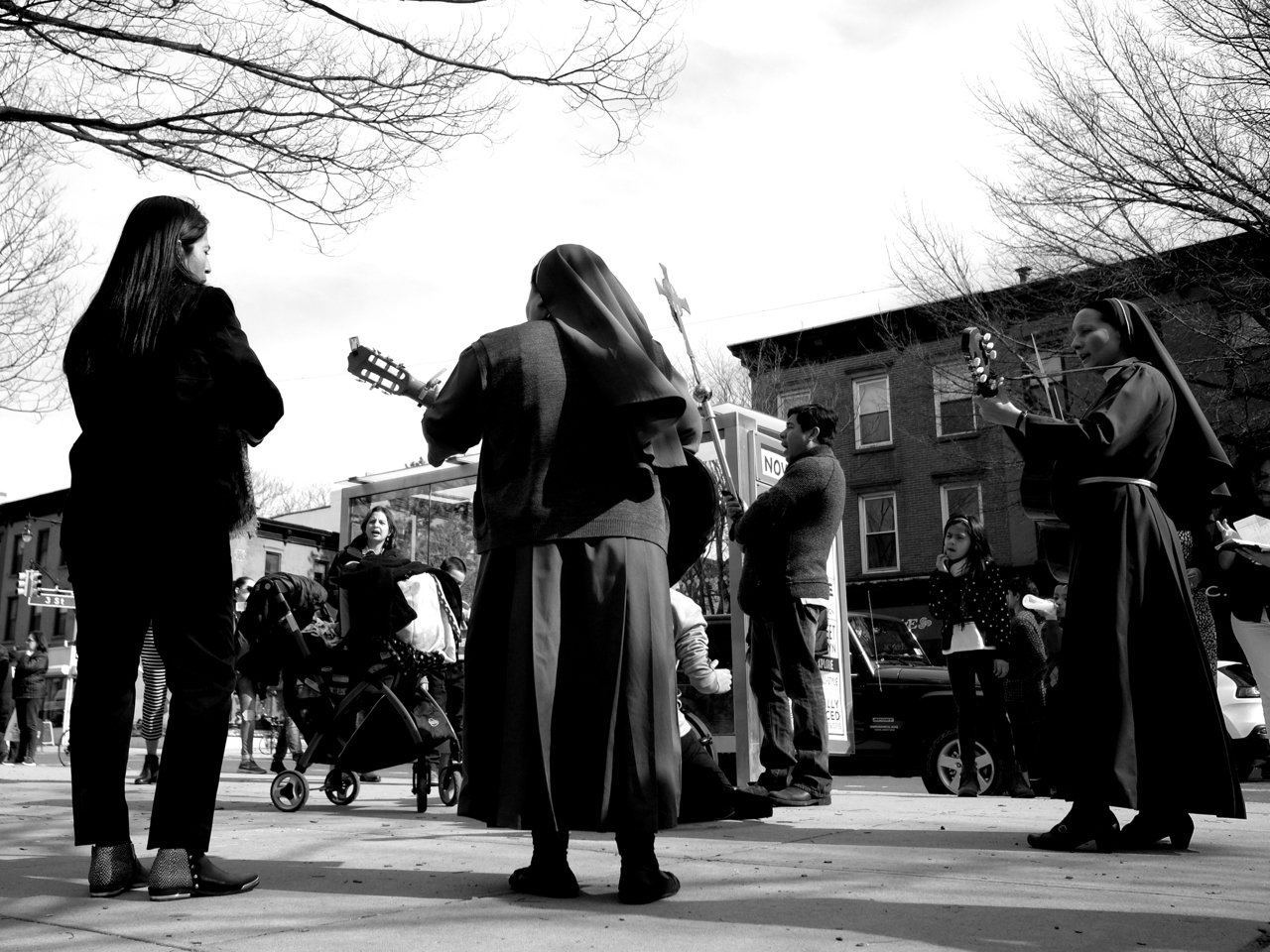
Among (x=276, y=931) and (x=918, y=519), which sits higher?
(x=918, y=519)

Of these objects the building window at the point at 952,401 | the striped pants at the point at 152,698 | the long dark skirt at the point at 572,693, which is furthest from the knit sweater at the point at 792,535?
the building window at the point at 952,401

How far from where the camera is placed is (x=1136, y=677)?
4.30 metres

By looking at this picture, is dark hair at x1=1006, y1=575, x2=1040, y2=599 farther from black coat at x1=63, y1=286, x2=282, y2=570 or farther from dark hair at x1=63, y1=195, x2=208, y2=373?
dark hair at x1=63, y1=195, x2=208, y2=373

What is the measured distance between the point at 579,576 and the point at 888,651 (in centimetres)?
937

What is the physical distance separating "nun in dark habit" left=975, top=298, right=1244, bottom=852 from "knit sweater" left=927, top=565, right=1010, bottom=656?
3.21 metres

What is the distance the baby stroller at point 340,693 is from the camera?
650 centimetres

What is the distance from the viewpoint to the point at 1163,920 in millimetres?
2854

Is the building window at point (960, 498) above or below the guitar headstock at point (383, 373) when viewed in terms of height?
above

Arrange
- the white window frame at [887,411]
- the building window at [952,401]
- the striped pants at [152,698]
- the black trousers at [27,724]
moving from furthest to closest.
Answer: the white window frame at [887,411]
the building window at [952,401]
the black trousers at [27,724]
the striped pants at [152,698]

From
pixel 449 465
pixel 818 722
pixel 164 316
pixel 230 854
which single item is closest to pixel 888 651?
pixel 449 465

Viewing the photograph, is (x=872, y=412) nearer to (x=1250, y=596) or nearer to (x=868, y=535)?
(x=868, y=535)

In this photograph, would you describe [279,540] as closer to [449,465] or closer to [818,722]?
[449,465]

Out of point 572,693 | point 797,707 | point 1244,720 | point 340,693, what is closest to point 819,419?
point 797,707

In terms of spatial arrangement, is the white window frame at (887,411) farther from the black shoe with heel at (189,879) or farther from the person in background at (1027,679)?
the black shoe with heel at (189,879)
